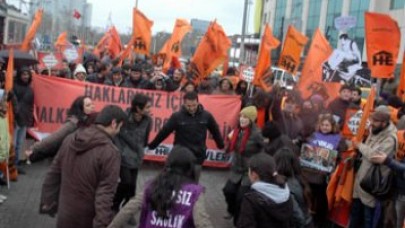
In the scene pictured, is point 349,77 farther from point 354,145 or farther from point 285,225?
point 285,225

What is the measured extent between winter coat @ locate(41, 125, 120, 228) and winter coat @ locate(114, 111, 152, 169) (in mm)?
1968

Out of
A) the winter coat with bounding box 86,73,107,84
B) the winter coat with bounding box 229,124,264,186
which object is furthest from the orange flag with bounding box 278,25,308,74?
the winter coat with bounding box 229,124,264,186

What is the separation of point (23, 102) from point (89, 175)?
5.38 m

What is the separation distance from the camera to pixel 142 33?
1375 centimetres

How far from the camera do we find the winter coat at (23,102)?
894cm

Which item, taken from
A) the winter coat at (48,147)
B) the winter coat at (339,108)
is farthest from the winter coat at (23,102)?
the winter coat at (339,108)

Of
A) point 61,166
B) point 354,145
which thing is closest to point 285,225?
point 61,166

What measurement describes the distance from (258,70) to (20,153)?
4044 mm

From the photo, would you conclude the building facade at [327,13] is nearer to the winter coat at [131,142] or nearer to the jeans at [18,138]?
the jeans at [18,138]

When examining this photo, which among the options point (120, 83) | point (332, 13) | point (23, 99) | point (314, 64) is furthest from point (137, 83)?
point (332, 13)

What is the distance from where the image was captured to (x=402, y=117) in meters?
7.31

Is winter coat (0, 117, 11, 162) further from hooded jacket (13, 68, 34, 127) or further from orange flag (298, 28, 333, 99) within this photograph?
orange flag (298, 28, 333, 99)

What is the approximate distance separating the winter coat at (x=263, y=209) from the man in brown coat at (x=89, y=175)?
0.93 metres

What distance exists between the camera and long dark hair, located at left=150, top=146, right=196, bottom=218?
12.2 ft
